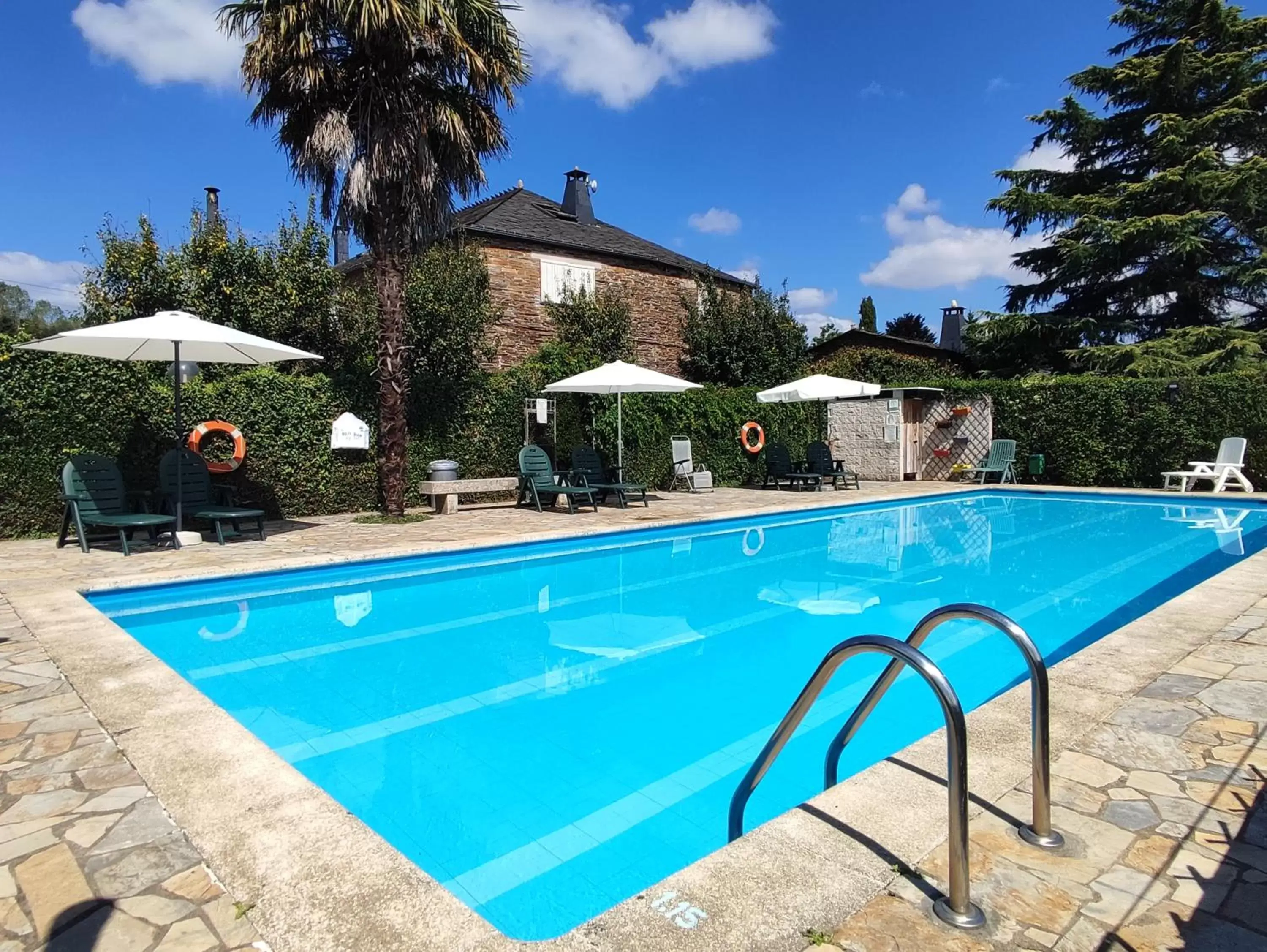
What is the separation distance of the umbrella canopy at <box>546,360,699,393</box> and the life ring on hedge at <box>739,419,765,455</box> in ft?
13.3

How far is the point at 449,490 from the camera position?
11.9 m

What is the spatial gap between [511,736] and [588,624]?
2.31 metres

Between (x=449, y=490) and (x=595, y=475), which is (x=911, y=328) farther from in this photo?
(x=449, y=490)

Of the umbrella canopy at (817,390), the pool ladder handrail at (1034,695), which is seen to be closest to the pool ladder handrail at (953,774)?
the pool ladder handrail at (1034,695)

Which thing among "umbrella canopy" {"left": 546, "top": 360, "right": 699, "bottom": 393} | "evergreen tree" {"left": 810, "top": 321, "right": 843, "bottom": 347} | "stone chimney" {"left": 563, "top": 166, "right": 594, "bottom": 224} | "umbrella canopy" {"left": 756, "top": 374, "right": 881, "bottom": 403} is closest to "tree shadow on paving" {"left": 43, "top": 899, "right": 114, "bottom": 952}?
"umbrella canopy" {"left": 546, "top": 360, "right": 699, "bottom": 393}

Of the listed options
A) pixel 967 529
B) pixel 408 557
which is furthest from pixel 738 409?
pixel 408 557

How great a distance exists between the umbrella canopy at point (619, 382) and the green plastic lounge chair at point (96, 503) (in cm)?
628

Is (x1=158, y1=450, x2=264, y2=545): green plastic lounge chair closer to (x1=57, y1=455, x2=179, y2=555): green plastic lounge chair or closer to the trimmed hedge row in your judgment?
(x1=57, y1=455, x2=179, y2=555): green plastic lounge chair

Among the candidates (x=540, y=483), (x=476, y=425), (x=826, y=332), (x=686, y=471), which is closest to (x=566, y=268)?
(x=686, y=471)

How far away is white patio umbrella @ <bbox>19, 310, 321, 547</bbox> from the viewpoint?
297 inches

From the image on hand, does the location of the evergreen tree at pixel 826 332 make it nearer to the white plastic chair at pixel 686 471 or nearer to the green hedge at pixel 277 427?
the green hedge at pixel 277 427

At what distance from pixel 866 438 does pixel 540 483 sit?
10.7 meters

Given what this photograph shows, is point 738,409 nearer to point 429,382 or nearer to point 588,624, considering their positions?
point 429,382

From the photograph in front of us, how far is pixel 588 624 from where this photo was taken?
20.2 feet
